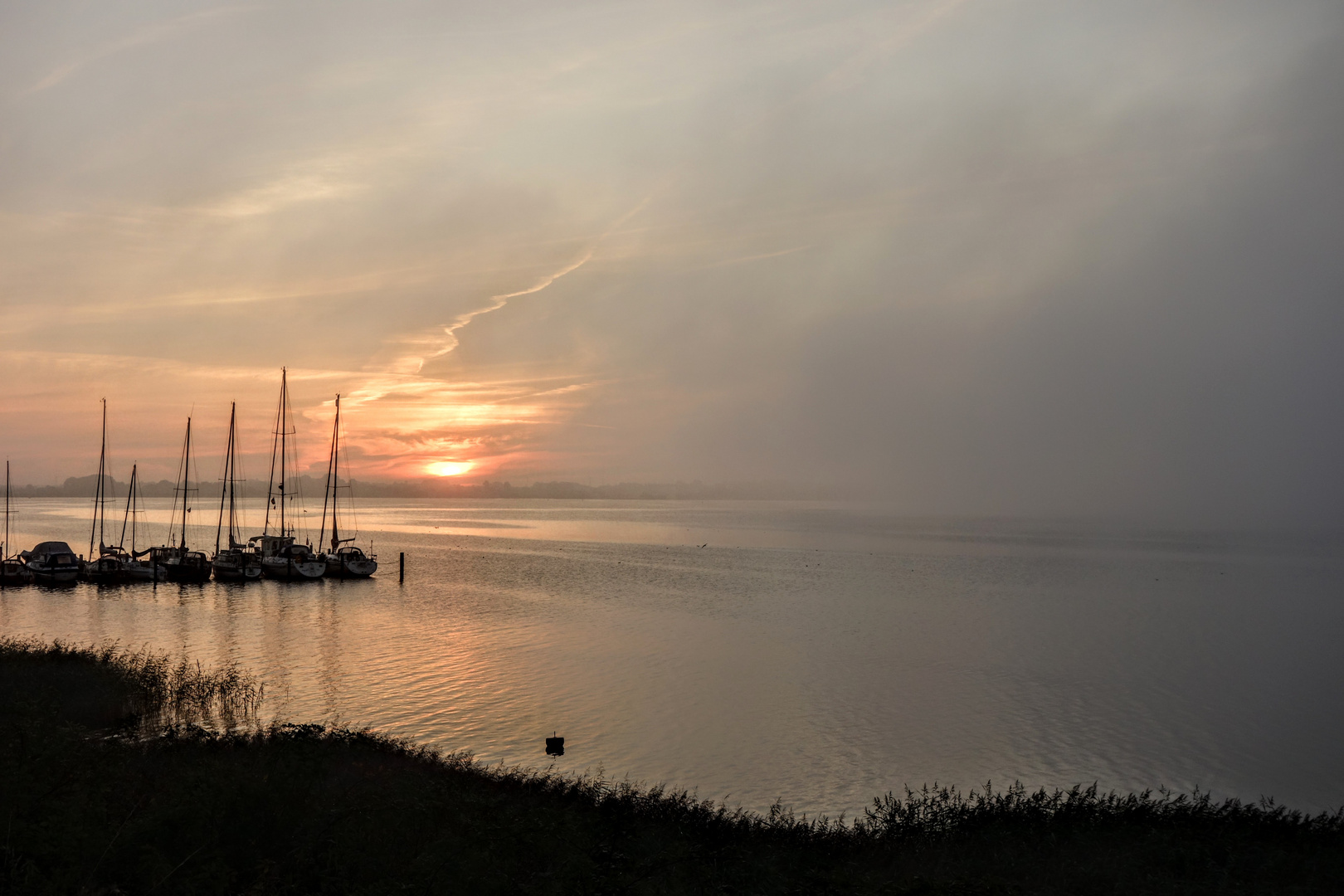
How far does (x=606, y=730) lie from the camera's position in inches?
1021

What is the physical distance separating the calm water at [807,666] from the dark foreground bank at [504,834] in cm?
344

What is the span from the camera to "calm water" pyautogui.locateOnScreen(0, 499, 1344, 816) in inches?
933

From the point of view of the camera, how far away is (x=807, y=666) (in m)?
37.0

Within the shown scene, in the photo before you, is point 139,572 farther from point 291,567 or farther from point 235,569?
point 291,567

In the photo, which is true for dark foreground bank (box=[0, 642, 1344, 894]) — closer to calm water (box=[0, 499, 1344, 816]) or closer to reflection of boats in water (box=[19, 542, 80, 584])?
calm water (box=[0, 499, 1344, 816])

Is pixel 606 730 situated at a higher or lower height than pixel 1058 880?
lower

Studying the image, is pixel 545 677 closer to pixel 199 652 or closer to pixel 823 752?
pixel 823 752

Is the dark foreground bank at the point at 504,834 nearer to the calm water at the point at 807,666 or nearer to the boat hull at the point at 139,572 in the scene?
the calm water at the point at 807,666

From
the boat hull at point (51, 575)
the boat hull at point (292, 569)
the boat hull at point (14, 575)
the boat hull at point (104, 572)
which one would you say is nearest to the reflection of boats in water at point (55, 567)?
the boat hull at point (51, 575)

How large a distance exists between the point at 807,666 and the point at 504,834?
25.6 metres

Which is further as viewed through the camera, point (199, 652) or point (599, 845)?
point (199, 652)

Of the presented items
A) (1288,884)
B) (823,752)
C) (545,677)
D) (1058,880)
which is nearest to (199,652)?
(545,677)

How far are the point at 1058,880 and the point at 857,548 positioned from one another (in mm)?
108378

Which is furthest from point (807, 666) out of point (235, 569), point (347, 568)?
point (235, 569)
